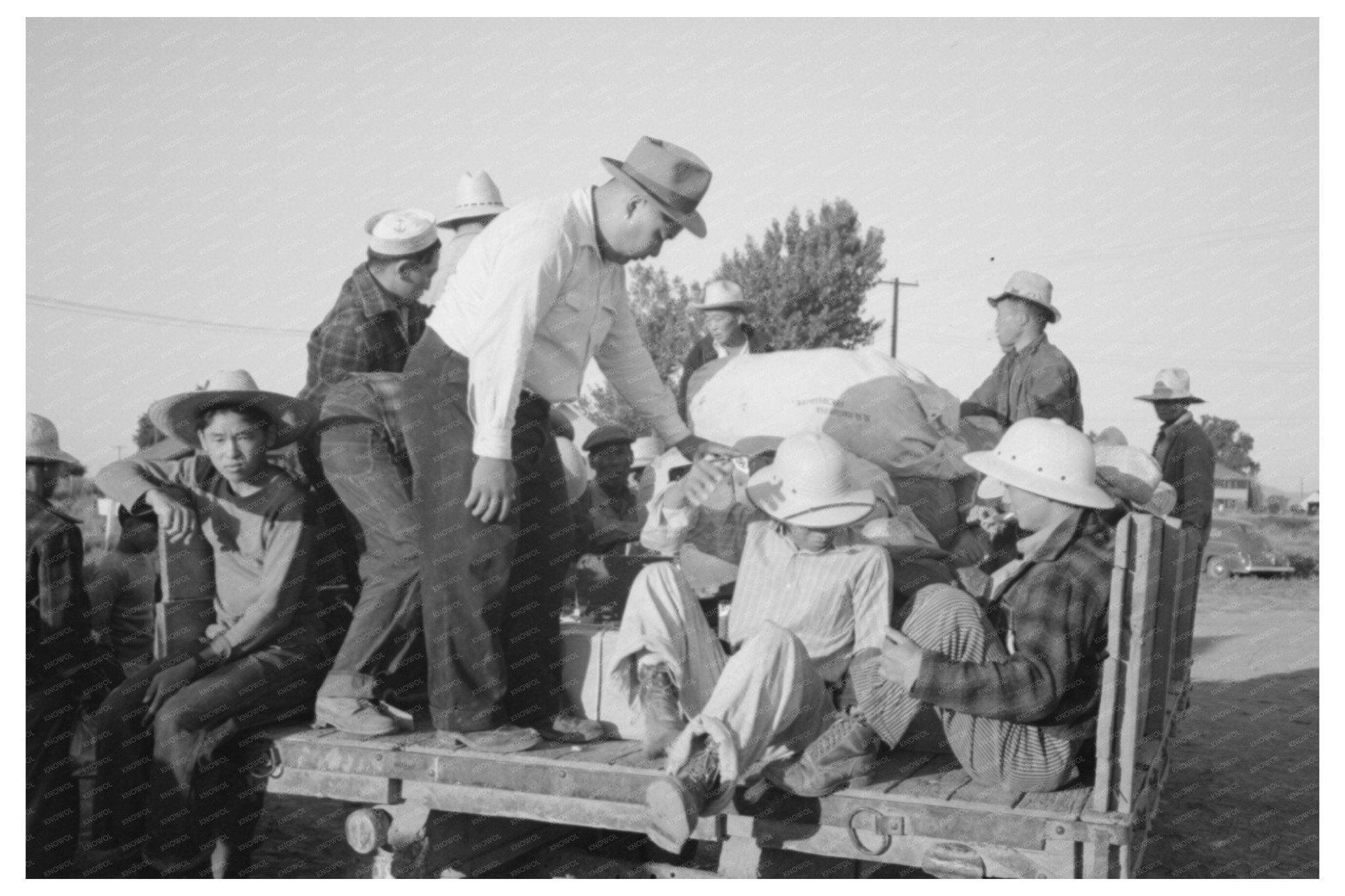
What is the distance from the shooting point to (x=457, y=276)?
3.27m

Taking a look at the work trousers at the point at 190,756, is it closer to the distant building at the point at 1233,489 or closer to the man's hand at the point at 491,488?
the man's hand at the point at 491,488

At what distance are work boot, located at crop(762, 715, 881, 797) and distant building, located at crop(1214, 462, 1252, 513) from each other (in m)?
44.0

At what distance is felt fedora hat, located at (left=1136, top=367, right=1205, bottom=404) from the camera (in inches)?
278

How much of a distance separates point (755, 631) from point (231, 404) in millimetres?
1834

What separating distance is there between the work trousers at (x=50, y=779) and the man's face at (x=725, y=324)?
11.3 ft

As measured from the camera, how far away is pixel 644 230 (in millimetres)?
3275

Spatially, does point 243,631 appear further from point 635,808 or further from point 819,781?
point 819,781

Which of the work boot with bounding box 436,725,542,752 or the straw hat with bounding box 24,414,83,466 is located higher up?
the straw hat with bounding box 24,414,83,466

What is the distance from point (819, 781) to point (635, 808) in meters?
0.44

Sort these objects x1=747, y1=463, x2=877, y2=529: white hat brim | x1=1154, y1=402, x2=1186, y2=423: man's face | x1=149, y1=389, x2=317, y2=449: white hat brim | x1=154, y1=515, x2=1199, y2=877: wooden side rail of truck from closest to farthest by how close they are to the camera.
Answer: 1. x1=154, y1=515, x2=1199, y2=877: wooden side rail of truck
2. x1=747, y1=463, x2=877, y2=529: white hat brim
3. x1=149, y1=389, x2=317, y2=449: white hat brim
4. x1=1154, y1=402, x2=1186, y2=423: man's face

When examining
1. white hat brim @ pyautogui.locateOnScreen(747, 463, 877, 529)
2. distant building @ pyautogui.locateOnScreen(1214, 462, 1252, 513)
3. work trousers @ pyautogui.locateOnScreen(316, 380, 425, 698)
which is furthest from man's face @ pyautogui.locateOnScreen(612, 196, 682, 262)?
distant building @ pyautogui.locateOnScreen(1214, 462, 1252, 513)

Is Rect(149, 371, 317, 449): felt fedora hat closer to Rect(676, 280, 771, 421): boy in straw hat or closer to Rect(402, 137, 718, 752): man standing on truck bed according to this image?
Rect(402, 137, 718, 752): man standing on truck bed

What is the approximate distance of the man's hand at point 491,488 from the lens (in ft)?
10.1

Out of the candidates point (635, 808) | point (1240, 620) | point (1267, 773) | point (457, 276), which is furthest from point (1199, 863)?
point (1240, 620)
